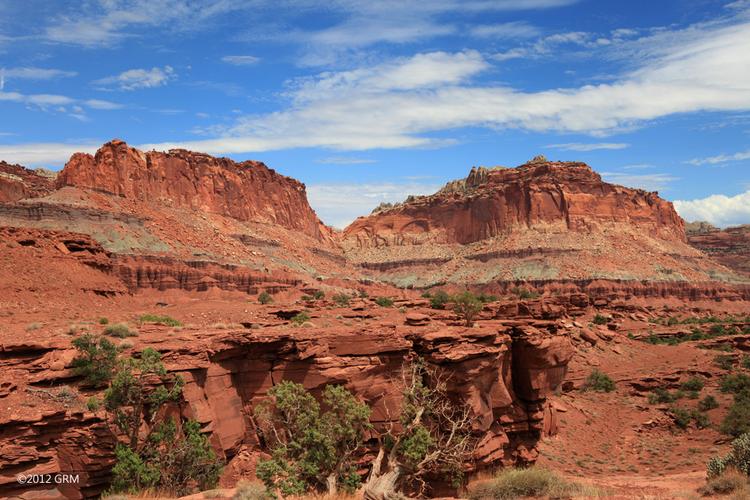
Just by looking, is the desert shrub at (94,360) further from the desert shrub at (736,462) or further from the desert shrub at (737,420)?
the desert shrub at (737,420)

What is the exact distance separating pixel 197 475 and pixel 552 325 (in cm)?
1956

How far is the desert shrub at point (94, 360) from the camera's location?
17.7 m

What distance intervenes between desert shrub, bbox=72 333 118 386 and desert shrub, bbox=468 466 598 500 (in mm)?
10675

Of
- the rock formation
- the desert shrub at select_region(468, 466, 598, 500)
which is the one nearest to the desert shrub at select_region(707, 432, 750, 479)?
the desert shrub at select_region(468, 466, 598, 500)

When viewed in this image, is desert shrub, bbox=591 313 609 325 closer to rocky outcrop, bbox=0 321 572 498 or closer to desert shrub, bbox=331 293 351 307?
desert shrub, bbox=331 293 351 307

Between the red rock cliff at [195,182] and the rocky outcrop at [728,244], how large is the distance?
96725 mm

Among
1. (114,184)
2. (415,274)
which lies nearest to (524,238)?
(415,274)

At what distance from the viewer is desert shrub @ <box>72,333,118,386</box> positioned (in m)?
17.7

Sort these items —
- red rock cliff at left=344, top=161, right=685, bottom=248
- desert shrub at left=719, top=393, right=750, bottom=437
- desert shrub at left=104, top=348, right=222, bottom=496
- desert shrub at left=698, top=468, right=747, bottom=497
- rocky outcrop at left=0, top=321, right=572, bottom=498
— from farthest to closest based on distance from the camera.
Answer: red rock cliff at left=344, top=161, right=685, bottom=248, desert shrub at left=719, top=393, right=750, bottom=437, rocky outcrop at left=0, top=321, right=572, bottom=498, desert shrub at left=104, top=348, right=222, bottom=496, desert shrub at left=698, top=468, right=747, bottom=497

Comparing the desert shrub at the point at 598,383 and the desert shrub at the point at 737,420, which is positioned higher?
the desert shrub at the point at 598,383

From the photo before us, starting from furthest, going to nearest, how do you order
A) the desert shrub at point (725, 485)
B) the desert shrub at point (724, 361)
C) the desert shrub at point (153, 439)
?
1. the desert shrub at point (724, 361)
2. the desert shrub at point (153, 439)
3. the desert shrub at point (725, 485)

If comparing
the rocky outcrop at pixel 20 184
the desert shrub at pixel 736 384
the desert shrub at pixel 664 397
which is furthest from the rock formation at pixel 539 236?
the rocky outcrop at pixel 20 184

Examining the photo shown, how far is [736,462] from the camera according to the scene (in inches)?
656

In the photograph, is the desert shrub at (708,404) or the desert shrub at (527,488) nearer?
the desert shrub at (527,488)
